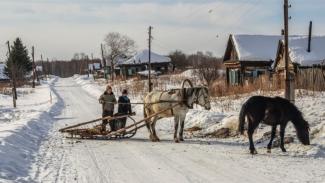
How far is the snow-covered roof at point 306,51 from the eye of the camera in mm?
35656

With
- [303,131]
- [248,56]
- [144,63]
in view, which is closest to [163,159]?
[303,131]

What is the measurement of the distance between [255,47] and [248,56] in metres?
2.18

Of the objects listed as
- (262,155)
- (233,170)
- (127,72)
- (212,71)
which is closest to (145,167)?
(233,170)

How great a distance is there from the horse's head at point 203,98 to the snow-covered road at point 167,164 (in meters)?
1.13

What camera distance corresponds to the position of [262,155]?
1211 centimetres

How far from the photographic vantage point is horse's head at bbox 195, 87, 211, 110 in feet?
50.2

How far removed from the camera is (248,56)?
44406 mm

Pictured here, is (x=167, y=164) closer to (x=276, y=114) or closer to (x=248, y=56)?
(x=276, y=114)

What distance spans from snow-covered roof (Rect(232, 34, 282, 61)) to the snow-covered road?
3060 cm

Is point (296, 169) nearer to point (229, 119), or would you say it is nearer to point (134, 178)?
point (134, 178)

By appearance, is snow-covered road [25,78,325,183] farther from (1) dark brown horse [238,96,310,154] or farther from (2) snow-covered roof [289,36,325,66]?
(2) snow-covered roof [289,36,325,66]

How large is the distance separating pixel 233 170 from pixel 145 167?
192cm

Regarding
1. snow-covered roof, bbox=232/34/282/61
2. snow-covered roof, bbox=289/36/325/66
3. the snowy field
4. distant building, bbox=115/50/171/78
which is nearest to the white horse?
the snowy field

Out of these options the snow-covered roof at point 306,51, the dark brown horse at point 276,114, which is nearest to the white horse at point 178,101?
the dark brown horse at point 276,114
